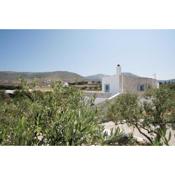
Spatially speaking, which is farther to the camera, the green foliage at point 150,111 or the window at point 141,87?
the window at point 141,87

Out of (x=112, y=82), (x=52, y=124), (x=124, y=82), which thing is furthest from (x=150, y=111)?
(x=112, y=82)

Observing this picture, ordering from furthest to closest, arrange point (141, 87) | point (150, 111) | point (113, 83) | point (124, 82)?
point (113, 83)
point (124, 82)
point (141, 87)
point (150, 111)

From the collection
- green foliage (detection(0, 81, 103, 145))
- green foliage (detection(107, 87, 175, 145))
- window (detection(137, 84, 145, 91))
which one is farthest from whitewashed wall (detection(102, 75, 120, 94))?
green foliage (detection(0, 81, 103, 145))

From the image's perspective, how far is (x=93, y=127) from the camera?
5.07 meters

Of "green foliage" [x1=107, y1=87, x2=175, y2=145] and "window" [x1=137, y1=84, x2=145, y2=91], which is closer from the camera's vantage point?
"green foliage" [x1=107, y1=87, x2=175, y2=145]

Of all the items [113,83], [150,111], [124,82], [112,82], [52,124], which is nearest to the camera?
[52,124]

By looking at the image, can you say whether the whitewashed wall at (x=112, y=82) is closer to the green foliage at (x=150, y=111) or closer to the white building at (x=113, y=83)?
the white building at (x=113, y=83)

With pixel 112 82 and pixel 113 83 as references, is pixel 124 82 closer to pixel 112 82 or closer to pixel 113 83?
pixel 113 83

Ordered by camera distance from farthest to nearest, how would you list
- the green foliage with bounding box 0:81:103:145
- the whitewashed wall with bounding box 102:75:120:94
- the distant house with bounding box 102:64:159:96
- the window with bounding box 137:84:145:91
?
the whitewashed wall with bounding box 102:75:120:94, the distant house with bounding box 102:64:159:96, the window with bounding box 137:84:145:91, the green foliage with bounding box 0:81:103:145

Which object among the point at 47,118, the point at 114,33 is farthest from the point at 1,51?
the point at 47,118

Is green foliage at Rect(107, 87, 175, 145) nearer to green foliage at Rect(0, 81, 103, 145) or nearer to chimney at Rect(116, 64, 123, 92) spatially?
green foliage at Rect(0, 81, 103, 145)

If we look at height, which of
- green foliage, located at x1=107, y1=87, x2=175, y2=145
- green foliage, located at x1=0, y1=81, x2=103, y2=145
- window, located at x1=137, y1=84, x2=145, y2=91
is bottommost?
green foliage, located at x1=0, y1=81, x2=103, y2=145

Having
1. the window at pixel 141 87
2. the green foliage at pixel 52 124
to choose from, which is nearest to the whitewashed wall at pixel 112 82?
the window at pixel 141 87
